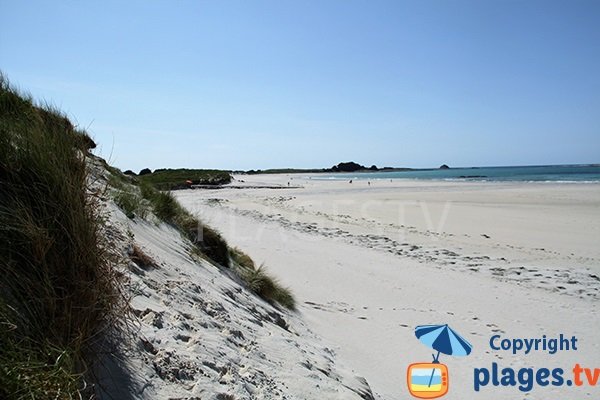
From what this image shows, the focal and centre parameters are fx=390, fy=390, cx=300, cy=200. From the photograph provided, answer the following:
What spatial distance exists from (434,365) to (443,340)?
0.73 meters

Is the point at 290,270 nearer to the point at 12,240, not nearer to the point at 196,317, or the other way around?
the point at 196,317

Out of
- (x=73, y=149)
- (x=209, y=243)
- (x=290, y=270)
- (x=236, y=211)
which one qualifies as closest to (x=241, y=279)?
(x=209, y=243)

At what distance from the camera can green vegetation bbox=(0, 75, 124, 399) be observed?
146 cm

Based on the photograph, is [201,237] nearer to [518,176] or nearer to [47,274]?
[47,274]

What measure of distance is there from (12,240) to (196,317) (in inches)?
57.6

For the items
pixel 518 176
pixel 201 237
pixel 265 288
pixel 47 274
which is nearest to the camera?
pixel 47 274

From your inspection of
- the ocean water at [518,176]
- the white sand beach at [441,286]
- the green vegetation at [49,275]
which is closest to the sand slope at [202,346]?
the green vegetation at [49,275]

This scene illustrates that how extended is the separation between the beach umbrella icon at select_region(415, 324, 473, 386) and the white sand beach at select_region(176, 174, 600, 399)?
93 millimetres

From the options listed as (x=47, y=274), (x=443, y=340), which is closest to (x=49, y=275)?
(x=47, y=274)

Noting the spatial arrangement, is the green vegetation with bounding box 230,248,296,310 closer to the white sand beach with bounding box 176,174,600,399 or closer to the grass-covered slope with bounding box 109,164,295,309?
the grass-covered slope with bounding box 109,164,295,309

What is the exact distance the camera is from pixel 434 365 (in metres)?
4.37

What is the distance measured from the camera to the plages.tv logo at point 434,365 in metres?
3.93

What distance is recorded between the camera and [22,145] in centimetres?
212

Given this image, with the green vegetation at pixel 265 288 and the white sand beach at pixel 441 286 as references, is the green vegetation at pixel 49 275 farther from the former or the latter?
the green vegetation at pixel 265 288
